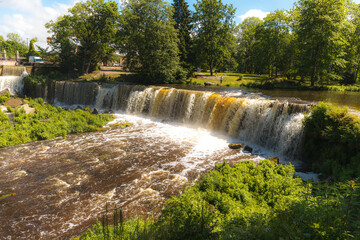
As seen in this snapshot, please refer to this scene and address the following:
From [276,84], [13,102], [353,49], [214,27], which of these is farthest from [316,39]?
[13,102]

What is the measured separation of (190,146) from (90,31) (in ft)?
84.9

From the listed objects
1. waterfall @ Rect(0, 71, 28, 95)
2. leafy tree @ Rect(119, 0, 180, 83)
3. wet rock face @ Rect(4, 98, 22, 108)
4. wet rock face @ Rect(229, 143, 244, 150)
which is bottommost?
wet rock face @ Rect(4, 98, 22, 108)

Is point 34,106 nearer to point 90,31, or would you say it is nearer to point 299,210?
point 90,31

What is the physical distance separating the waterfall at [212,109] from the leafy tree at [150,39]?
20.1ft

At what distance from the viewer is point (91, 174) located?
974 centimetres

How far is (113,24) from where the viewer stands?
30203 millimetres

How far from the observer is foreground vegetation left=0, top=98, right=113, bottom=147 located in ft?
44.2

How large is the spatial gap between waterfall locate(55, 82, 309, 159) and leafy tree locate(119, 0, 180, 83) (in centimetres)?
613

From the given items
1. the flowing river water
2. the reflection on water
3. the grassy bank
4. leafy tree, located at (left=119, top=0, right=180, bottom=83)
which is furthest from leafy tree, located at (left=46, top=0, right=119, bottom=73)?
the reflection on water

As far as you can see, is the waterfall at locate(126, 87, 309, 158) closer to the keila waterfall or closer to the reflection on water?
the keila waterfall

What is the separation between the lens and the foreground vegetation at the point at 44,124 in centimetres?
1346

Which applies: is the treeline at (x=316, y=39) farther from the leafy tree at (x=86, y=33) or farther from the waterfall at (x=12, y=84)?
the waterfall at (x=12, y=84)

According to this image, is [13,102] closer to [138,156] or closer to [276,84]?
[138,156]

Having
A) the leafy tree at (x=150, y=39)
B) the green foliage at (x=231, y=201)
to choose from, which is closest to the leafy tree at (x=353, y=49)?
the leafy tree at (x=150, y=39)
